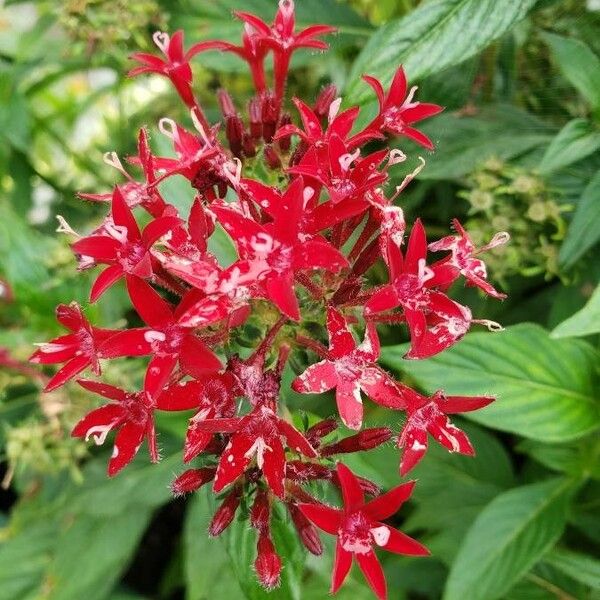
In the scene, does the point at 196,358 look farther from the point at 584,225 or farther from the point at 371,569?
the point at 584,225

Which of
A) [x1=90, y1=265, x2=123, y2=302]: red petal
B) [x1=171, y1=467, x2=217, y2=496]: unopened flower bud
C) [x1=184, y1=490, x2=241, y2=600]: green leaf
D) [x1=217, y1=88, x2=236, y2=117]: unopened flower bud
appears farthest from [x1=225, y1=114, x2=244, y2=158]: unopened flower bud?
[x1=184, y1=490, x2=241, y2=600]: green leaf

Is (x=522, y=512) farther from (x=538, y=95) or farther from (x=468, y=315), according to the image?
(x=538, y=95)

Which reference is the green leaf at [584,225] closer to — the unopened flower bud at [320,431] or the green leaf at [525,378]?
the green leaf at [525,378]

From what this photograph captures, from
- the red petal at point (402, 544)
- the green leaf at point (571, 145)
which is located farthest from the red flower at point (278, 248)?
the green leaf at point (571, 145)

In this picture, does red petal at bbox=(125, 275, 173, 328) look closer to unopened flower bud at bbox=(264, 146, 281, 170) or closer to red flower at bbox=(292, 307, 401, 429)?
red flower at bbox=(292, 307, 401, 429)

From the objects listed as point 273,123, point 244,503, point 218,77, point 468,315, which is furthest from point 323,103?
point 218,77
